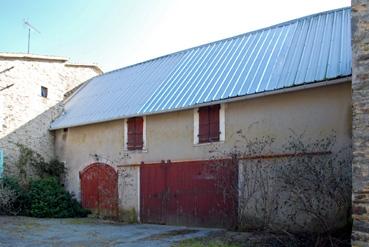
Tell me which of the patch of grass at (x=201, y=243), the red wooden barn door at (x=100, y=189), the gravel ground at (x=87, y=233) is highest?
the red wooden barn door at (x=100, y=189)

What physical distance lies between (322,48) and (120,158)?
8257 millimetres

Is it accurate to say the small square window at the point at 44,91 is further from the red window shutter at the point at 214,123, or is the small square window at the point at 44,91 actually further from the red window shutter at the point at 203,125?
the red window shutter at the point at 214,123

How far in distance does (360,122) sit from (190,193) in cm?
759

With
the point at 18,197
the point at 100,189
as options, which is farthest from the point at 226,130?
the point at 18,197

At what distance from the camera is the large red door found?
1301cm

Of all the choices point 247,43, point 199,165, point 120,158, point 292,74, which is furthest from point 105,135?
point 292,74

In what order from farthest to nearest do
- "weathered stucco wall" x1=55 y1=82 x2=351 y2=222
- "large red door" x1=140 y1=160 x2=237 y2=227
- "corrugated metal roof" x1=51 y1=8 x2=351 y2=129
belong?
"large red door" x1=140 y1=160 x2=237 y2=227 → "corrugated metal roof" x1=51 y1=8 x2=351 y2=129 → "weathered stucco wall" x1=55 y1=82 x2=351 y2=222

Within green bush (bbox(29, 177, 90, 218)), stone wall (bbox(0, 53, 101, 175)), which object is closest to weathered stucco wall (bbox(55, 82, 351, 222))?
green bush (bbox(29, 177, 90, 218))

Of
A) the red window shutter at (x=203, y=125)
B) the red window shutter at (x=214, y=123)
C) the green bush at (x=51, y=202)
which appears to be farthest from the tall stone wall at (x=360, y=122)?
the green bush at (x=51, y=202)

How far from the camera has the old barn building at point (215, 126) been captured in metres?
11.6

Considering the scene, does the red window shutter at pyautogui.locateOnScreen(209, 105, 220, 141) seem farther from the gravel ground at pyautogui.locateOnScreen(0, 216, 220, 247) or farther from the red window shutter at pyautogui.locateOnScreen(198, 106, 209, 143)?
the gravel ground at pyautogui.locateOnScreen(0, 216, 220, 247)

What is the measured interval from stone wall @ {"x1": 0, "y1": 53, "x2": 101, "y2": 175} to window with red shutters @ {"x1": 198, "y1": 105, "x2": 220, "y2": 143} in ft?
27.8

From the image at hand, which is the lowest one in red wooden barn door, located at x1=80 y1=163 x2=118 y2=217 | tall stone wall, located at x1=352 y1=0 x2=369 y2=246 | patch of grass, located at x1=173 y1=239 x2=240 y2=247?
patch of grass, located at x1=173 y1=239 x2=240 y2=247

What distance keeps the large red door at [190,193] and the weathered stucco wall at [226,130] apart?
1.27ft
